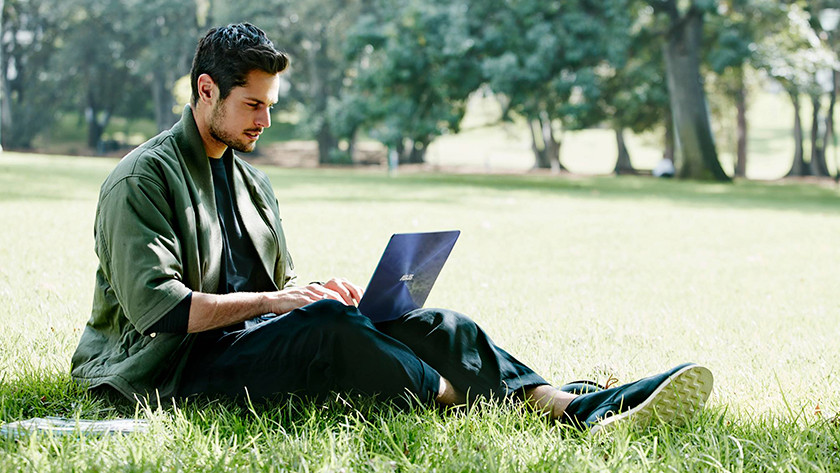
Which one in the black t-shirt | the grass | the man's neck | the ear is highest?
the ear

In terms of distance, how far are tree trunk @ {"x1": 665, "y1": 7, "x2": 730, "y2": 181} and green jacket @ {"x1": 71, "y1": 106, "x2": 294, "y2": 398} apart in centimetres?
2433

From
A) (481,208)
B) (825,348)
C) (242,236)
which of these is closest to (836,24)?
(481,208)

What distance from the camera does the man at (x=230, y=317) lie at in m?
2.98

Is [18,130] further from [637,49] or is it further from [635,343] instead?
[635,343]

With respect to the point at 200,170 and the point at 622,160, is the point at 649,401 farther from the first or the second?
the point at 622,160

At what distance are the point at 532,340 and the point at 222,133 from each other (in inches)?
93.8

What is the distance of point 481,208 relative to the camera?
14969mm

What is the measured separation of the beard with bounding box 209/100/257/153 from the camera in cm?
321

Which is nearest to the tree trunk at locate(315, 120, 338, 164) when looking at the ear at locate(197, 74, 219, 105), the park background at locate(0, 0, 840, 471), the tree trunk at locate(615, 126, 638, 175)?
the park background at locate(0, 0, 840, 471)

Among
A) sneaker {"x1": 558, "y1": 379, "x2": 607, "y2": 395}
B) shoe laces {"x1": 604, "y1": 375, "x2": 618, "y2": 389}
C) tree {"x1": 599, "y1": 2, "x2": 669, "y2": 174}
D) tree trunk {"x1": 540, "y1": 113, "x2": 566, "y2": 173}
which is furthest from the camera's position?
tree trunk {"x1": 540, "y1": 113, "x2": 566, "y2": 173}

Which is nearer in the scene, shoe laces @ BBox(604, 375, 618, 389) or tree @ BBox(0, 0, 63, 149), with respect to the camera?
shoe laces @ BBox(604, 375, 618, 389)

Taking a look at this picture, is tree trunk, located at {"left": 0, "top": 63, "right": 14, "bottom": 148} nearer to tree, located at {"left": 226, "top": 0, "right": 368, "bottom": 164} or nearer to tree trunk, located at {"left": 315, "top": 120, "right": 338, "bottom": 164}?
tree, located at {"left": 226, "top": 0, "right": 368, "bottom": 164}

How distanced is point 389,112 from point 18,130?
3086 cm

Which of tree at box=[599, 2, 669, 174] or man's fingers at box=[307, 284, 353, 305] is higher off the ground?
tree at box=[599, 2, 669, 174]
